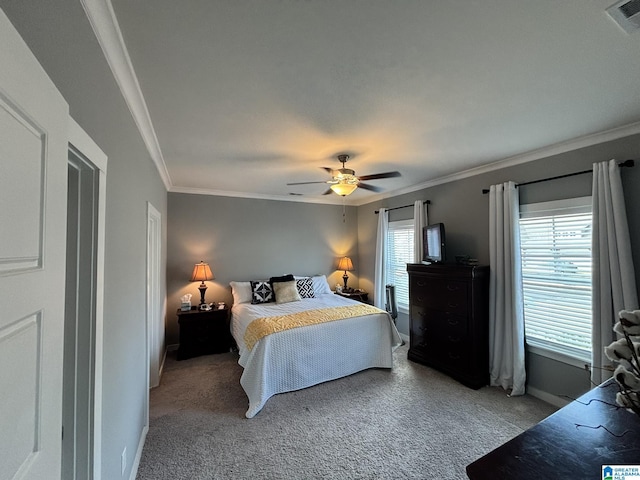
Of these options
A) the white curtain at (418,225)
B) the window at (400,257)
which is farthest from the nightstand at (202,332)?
the white curtain at (418,225)

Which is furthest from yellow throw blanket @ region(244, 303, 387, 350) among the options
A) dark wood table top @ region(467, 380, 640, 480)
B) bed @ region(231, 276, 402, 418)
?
dark wood table top @ region(467, 380, 640, 480)

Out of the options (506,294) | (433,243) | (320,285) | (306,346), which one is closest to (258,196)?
(320,285)

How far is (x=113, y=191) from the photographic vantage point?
4.64 ft

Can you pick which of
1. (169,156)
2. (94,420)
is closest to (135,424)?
(94,420)

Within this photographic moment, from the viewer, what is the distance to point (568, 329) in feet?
8.54

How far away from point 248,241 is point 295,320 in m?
2.11

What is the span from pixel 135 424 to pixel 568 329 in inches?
150

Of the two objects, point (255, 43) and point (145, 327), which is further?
point (145, 327)

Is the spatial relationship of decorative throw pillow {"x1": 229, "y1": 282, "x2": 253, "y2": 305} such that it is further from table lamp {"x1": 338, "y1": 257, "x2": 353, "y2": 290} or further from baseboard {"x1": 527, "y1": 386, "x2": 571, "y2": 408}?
baseboard {"x1": 527, "y1": 386, "x2": 571, "y2": 408}

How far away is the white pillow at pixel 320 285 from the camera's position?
16.1 feet

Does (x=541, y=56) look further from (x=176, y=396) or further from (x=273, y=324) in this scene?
(x=176, y=396)

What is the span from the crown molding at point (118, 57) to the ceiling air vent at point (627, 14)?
211 cm

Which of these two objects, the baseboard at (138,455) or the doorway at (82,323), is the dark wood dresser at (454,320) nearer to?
the baseboard at (138,455)

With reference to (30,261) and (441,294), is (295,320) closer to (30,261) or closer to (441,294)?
(441,294)
